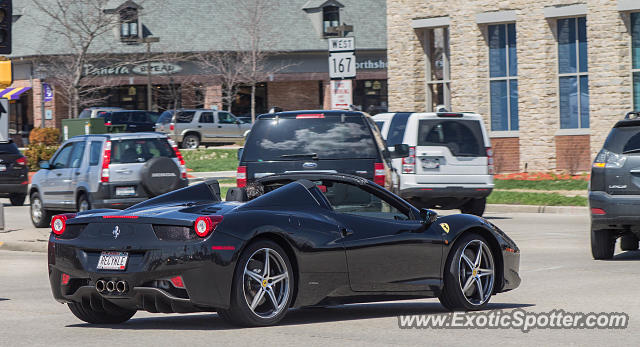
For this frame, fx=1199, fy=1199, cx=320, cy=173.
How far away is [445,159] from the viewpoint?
21.9m

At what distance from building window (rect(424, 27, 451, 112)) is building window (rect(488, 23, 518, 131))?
205 cm

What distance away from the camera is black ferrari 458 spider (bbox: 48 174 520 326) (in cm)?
864

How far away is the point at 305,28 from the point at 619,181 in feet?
175

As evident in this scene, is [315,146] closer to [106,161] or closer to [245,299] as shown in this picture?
[106,161]

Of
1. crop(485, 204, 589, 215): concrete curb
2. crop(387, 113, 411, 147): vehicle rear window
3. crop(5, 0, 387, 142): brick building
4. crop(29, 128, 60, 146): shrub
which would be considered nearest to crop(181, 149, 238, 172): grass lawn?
crop(29, 128, 60, 146): shrub

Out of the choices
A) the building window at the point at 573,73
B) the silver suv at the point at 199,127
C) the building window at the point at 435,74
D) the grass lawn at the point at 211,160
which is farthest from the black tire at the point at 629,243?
the silver suv at the point at 199,127

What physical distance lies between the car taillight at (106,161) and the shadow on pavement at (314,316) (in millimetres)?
10074

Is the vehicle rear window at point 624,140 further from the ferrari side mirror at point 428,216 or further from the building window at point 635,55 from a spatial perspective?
the building window at point 635,55

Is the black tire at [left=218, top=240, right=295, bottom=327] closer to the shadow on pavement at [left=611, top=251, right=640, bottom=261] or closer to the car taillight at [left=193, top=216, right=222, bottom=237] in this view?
the car taillight at [left=193, top=216, right=222, bottom=237]

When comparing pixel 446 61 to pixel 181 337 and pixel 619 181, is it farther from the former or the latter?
pixel 181 337

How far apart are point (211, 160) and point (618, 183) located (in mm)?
30368

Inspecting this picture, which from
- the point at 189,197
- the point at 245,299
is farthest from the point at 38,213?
the point at 245,299

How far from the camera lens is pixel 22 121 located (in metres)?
64.2

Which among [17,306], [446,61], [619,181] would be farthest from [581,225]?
[446,61]
